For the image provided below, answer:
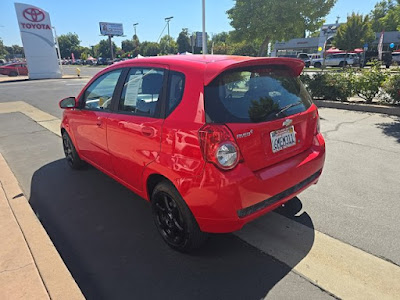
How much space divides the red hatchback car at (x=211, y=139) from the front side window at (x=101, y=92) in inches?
7.8

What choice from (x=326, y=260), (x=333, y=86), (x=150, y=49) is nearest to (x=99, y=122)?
(x=326, y=260)

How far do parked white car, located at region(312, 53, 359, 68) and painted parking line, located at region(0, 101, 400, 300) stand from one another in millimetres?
38690

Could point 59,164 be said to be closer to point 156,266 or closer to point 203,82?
point 156,266

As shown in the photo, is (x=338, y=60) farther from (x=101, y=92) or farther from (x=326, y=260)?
(x=326, y=260)

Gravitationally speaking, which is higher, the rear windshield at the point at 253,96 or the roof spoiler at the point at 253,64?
the roof spoiler at the point at 253,64

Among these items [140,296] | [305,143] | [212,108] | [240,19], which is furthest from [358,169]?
[240,19]

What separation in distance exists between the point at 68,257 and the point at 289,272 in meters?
2.02

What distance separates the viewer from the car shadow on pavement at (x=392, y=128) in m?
5.91

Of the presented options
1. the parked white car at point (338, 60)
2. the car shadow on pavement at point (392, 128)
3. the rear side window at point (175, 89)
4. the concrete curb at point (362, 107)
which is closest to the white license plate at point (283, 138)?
the rear side window at point (175, 89)

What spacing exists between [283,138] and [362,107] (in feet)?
23.4

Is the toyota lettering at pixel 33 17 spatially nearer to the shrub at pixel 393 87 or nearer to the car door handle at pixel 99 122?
the car door handle at pixel 99 122

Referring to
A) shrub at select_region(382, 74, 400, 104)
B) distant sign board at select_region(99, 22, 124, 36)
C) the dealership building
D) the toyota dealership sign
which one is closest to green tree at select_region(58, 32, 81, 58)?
distant sign board at select_region(99, 22, 124, 36)

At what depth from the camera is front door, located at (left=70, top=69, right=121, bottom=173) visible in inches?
133

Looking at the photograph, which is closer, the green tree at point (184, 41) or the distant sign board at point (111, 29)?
the distant sign board at point (111, 29)
